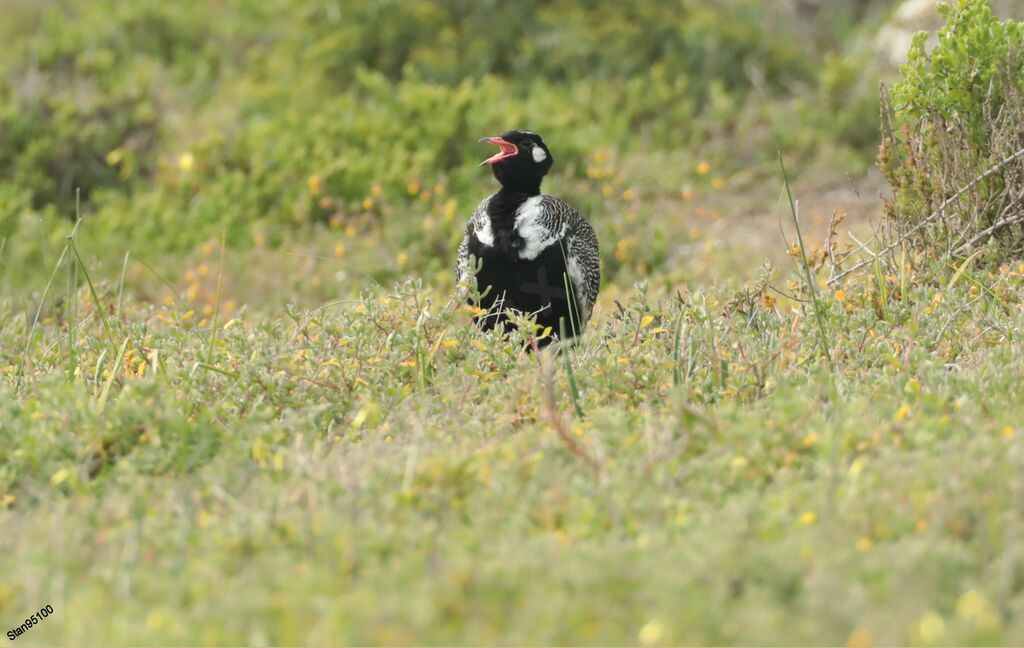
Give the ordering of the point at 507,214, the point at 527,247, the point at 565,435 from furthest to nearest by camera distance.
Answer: the point at 507,214 < the point at 527,247 < the point at 565,435

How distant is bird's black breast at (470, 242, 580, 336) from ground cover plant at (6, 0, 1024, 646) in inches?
17.4

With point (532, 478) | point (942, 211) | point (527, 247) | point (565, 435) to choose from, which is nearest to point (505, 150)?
point (527, 247)

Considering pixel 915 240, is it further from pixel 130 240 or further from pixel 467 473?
pixel 130 240

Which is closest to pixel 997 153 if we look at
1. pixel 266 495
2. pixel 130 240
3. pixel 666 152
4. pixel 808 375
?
pixel 808 375

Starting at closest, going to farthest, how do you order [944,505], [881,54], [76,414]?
[944,505]
[76,414]
[881,54]

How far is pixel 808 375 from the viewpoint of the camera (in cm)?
439

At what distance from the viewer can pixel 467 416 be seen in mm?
4320

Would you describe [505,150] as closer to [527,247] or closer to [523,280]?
[527,247]

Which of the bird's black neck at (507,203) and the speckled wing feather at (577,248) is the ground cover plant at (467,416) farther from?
the bird's black neck at (507,203)

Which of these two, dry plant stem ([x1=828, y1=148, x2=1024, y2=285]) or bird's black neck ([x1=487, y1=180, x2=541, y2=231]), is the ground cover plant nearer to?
dry plant stem ([x1=828, y1=148, x2=1024, y2=285])

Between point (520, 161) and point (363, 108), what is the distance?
13.3ft

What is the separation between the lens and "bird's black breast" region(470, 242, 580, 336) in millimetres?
5859

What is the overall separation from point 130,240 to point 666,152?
3.79m

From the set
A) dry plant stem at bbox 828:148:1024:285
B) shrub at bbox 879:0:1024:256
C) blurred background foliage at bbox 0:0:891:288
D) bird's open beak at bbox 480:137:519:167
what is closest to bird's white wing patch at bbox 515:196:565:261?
bird's open beak at bbox 480:137:519:167
